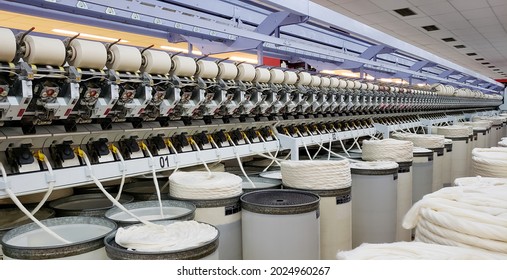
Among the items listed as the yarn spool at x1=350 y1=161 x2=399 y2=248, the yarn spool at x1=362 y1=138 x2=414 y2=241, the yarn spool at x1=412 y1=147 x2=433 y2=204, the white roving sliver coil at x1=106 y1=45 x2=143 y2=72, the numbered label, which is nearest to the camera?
the white roving sliver coil at x1=106 y1=45 x2=143 y2=72

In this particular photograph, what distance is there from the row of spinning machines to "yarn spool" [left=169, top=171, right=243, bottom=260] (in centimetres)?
41

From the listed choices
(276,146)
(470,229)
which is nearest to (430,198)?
(470,229)

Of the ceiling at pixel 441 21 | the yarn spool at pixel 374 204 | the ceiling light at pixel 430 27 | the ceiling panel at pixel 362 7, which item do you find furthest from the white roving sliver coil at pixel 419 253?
the ceiling light at pixel 430 27

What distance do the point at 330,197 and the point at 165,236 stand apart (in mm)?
1251

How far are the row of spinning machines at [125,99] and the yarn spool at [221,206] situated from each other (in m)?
0.41

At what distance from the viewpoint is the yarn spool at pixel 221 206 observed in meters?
2.44

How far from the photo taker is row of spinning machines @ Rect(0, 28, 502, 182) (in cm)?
199

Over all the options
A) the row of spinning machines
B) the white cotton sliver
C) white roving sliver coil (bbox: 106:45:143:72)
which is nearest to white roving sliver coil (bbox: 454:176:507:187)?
the white cotton sliver

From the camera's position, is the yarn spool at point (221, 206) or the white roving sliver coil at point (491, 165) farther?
the yarn spool at point (221, 206)

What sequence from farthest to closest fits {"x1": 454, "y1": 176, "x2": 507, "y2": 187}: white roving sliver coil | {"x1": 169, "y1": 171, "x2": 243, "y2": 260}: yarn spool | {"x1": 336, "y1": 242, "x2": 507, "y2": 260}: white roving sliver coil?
{"x1": 169, "y1": 171, "x2": 243, "y2": 260}: yarn spool
{"x1": 454, "y1": 176, "x2": 507, "y2": 187}: white roving sliver coil
{"x1": 336, "y1": 242, "x2": 507, "y2": 260}: white roving sliver coil

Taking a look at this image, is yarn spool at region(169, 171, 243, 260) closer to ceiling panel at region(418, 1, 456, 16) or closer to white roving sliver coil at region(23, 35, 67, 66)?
white roving sliver coil at region(23, 35, 67, 66)

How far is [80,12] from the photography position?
2387 millimetres

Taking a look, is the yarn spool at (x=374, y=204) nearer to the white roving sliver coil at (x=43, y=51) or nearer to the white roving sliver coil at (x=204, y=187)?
the white roving sliver coil at (x=204, y=187)

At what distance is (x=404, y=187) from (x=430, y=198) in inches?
98.0
